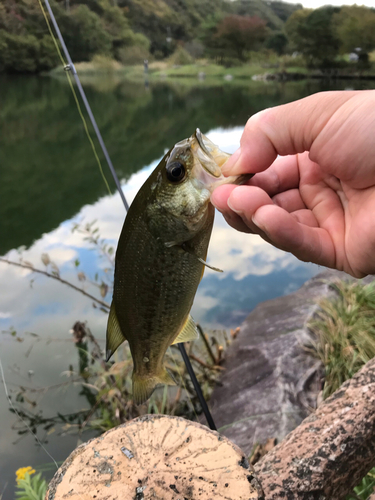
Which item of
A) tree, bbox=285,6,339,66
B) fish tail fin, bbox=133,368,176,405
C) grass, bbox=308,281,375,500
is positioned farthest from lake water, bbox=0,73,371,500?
tree, bbox=285,6,339,66

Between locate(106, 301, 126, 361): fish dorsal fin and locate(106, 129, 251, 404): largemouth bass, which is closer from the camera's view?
locate(106, 129, 251, 404): largemouth bass

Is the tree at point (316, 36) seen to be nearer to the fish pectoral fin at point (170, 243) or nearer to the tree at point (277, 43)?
the tree at point (277, 43)

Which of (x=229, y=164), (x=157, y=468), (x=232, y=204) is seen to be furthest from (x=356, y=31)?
(x=157, y=468)

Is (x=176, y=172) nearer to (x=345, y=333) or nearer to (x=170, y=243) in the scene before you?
(x=170, y=243)

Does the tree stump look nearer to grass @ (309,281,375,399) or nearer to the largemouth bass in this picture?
the largemouth bass

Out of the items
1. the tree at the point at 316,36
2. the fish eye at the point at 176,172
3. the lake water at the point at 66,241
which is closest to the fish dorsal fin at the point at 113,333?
Result: the fish eye at the point at 176,172
